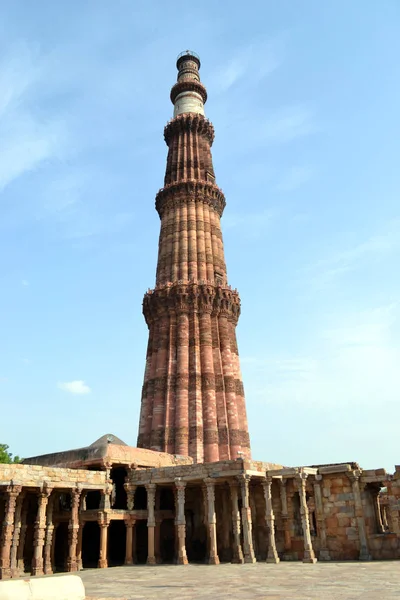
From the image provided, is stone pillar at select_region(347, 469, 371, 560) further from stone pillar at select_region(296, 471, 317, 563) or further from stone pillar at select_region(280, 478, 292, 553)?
stone pillar at select_region(280, 478, 292, 553)

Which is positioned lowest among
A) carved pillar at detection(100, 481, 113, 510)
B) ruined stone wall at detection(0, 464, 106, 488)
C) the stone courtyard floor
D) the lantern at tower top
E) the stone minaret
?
the stone courtyard floor

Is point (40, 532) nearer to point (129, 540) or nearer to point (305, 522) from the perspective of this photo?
point (129, 540)

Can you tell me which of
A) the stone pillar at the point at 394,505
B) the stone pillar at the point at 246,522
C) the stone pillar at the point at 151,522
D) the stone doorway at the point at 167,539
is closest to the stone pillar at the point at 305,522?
the stone pillar at the point at 246,522

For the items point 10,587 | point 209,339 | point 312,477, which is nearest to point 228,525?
point 312,477

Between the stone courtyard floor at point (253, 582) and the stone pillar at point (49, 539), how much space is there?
6.06ft

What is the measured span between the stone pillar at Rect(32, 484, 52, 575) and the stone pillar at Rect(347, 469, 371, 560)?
481 inches

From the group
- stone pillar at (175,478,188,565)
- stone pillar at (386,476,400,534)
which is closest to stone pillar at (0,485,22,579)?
stone pillar at (175,478,188,565)

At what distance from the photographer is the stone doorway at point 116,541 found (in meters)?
25.5

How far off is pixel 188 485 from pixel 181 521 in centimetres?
247

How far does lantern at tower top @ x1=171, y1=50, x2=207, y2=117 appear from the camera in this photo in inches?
1806

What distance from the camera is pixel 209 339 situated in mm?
35656

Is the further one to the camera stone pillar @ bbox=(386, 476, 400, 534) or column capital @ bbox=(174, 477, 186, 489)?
column capital @ bbox=(174, 477, 186, 489)

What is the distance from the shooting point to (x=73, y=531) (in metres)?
20.8

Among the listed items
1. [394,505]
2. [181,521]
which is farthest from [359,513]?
[181,521]
